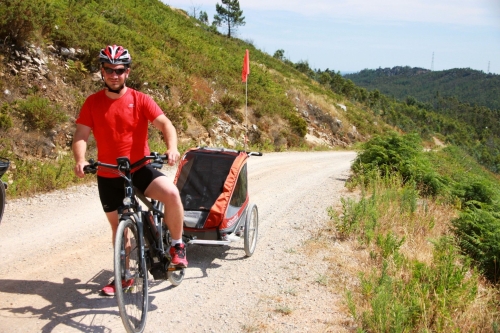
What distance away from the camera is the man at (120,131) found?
13.0 ft

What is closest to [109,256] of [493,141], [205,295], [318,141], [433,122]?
[205,295]

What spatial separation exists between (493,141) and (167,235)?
422ft

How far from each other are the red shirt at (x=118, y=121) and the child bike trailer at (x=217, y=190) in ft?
5.89

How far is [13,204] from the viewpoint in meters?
7.80

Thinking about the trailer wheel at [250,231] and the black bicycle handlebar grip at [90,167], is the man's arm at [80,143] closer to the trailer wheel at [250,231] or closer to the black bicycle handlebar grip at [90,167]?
the black bicycle handlebar grip at [90,167]

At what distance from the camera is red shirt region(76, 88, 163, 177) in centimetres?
396

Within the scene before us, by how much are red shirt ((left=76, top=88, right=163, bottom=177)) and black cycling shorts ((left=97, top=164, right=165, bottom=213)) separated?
90mm

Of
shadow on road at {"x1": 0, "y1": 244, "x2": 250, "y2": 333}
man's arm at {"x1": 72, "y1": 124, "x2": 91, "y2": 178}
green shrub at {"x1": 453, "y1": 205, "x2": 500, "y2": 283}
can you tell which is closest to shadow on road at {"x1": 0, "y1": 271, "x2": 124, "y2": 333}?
shadow on road at {"x1": 0, "y1": 244, "x2": 250, "y2": 333}

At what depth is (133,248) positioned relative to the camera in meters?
3.83

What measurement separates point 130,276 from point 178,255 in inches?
26.8

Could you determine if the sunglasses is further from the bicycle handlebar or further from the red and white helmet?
the bicycle handlebar

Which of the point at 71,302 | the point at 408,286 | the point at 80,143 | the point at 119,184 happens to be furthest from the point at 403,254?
the point at 80,143

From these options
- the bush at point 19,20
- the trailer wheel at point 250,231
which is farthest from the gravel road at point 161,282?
the bush at point 19,20

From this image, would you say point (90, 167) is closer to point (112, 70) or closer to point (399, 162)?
point (112, 70)
